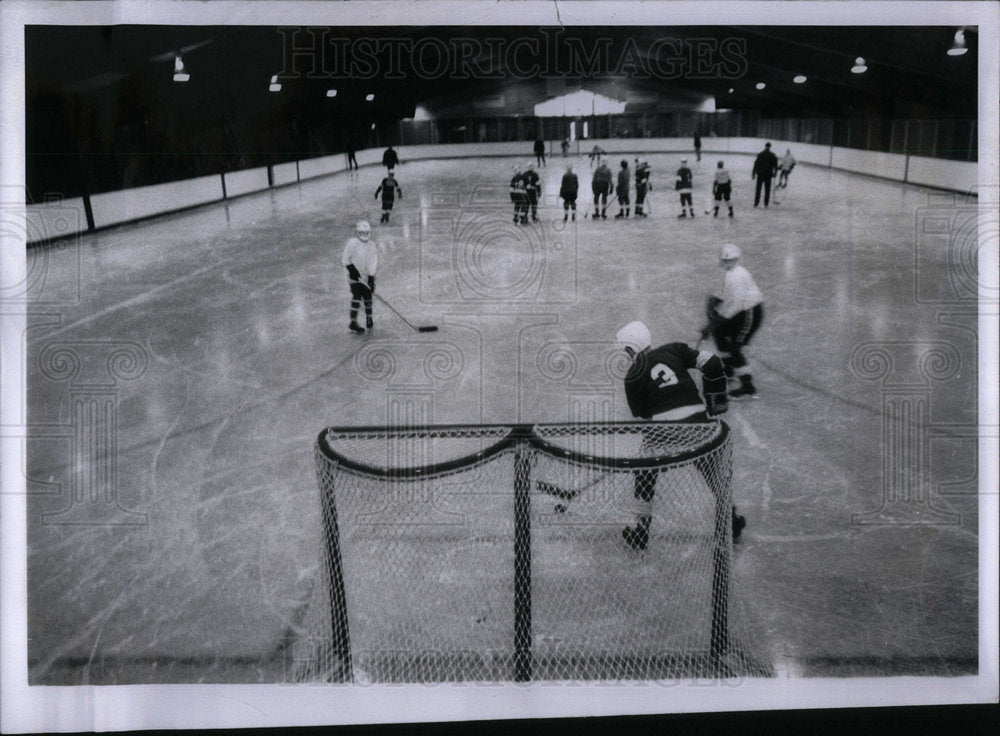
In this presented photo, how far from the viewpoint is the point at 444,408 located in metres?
5.91

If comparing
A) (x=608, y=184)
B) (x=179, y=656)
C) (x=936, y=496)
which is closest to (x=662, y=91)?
(x=608, y=184)

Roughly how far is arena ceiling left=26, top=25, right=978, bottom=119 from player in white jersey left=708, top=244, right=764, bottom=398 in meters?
1.63

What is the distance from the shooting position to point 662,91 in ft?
94.4

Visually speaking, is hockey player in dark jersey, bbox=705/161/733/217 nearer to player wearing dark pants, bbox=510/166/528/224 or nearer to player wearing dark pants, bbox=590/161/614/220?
player wearing dark pants, bbox=590/161/614/220

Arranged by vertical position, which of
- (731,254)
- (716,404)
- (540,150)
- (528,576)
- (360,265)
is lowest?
(528,576)

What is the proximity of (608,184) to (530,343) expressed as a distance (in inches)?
305

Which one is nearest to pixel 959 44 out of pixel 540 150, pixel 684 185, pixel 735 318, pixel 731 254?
pixel 731 254

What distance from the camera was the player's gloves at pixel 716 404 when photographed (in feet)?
14.1

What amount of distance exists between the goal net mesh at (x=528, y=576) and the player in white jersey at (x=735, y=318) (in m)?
1.71

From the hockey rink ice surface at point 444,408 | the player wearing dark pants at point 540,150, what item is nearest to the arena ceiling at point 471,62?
the hockey rink ice surface at point 444,408

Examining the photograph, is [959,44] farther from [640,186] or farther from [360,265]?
[640,186]

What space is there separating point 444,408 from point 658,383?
8.03ft

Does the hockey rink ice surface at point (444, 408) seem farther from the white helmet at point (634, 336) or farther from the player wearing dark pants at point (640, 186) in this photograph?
the player wearing dark pants at point (640, 186)

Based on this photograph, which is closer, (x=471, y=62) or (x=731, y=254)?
(x=731, y=254)
